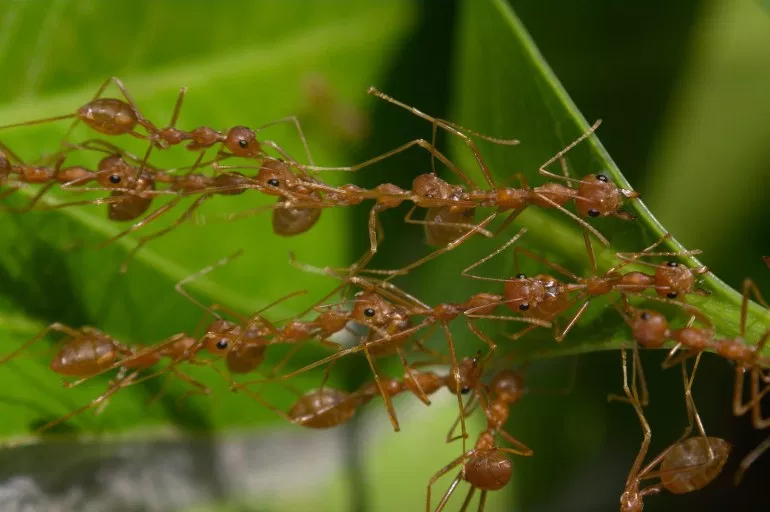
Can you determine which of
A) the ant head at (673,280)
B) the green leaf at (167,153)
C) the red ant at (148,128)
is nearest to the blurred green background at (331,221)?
the green leaf at (167,153)

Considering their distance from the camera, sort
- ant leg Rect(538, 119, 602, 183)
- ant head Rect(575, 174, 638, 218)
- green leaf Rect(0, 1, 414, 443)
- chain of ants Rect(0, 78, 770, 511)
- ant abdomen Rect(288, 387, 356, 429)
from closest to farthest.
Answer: ant leg Rect(538, 119, 602, 183), ant head Rect(575, 174, 638, 218), chain of ants Rect(0, 78, 770, 511), green leaf Rect(0, 1, 414, 443), ant abdomen Rect(288, 387, 356, 429)

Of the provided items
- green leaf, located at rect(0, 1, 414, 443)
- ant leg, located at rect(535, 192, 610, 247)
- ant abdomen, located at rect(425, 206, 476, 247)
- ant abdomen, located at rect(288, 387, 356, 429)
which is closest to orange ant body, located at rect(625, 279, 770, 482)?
ant leg, located at rect(535, 192, 610, 247)

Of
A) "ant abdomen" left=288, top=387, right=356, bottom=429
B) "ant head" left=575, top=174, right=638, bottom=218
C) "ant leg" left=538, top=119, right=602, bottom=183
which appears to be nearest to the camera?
"ant leg" left=538, top=119, right=602, bottom=183

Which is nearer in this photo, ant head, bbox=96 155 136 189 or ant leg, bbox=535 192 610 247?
ant leg, bbox=535 192 610 247

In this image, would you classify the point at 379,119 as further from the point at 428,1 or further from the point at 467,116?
the point at 467,116

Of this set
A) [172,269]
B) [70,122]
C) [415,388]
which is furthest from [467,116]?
[70,122]

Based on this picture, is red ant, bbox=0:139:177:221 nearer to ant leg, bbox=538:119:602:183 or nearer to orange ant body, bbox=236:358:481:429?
orange ant body, bbox=236:358:481:429

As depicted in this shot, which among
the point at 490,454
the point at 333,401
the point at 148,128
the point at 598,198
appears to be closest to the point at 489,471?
the point at 490,454
